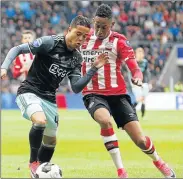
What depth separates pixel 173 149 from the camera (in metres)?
12.6

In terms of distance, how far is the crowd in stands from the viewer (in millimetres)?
31641

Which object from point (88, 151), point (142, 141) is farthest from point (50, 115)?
point (88, 151)

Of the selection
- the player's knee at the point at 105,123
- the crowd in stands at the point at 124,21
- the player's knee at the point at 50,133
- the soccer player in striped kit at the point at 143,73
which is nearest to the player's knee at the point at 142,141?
the player's knee at the point at 105,123

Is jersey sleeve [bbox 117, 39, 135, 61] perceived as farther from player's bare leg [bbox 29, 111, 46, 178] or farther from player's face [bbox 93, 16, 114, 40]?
player's bare leg [bbox 29, 111, 46, 178]

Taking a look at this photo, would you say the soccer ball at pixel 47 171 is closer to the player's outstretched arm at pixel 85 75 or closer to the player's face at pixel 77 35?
the player's outstretched arm at pixel 85 75

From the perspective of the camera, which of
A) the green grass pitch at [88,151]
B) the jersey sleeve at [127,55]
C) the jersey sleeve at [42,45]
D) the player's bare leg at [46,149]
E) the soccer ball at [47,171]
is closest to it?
the soccer ball at [47,171]

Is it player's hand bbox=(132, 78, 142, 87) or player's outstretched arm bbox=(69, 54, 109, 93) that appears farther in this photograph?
player's hand bbox=(132, 78, 142, 87)

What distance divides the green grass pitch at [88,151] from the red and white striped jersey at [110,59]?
1.11 m

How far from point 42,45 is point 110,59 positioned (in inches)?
43.7

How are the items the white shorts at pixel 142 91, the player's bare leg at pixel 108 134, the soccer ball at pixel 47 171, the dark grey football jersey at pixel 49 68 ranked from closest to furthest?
the soccer ball at pixel 47 171, the dark grey football jersey at pixel 49 68, the player's bare leg at pixel 108 134, the white shorts at pixel 142 91

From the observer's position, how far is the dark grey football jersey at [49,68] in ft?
26.8

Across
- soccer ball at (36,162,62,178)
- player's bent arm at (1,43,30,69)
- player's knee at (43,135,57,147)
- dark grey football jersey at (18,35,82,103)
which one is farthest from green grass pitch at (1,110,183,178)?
player's bent arm at (1,43,30,69)

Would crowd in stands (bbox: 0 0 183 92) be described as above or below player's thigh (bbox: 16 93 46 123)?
below

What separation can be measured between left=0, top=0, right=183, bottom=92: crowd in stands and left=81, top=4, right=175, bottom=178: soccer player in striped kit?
22195mm
